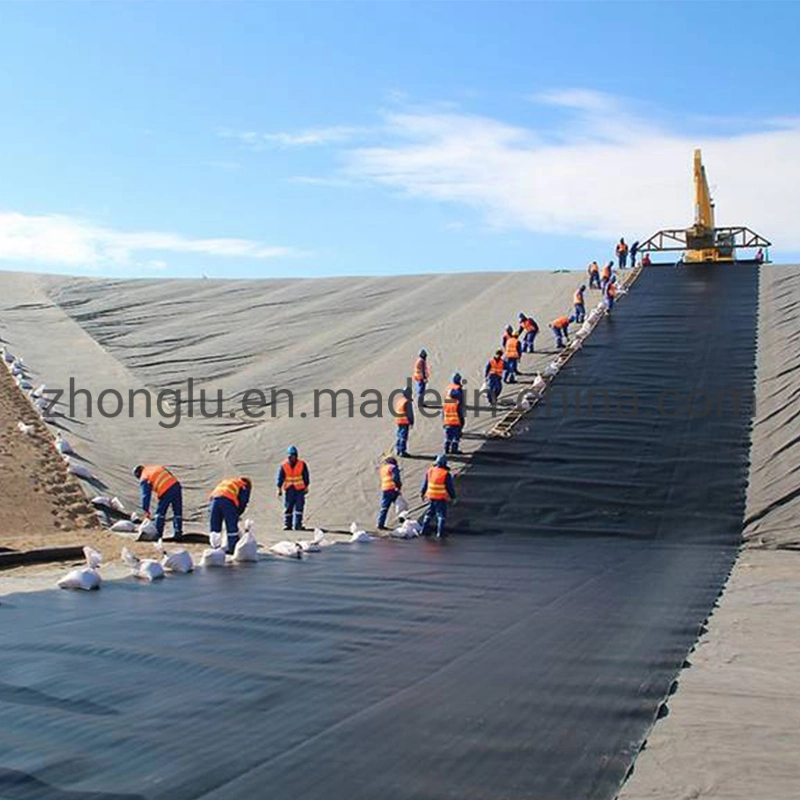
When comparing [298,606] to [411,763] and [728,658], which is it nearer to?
[728,658]

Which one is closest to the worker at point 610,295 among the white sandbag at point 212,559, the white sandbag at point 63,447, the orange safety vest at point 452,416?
the orange safety vest at point 452,416

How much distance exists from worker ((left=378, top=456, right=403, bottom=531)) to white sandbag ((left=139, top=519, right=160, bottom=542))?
11.2 feet

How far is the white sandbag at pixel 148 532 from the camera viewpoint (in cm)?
1396

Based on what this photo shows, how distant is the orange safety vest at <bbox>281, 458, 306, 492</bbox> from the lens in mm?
15391

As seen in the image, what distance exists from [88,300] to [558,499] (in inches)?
1039

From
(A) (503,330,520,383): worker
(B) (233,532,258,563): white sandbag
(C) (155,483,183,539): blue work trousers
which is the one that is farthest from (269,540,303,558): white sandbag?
(A) (503,330,520,383): worker

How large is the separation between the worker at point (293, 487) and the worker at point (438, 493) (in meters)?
1.85

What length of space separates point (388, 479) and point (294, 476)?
140 cm

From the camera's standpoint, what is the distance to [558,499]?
640 inches

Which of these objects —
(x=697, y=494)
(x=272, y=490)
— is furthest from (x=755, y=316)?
(x=272, y=490)

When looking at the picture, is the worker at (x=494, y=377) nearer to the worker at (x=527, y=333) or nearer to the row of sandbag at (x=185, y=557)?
the worker at (x=527, y=333)

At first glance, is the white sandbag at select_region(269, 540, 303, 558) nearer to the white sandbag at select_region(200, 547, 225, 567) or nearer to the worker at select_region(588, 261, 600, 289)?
the white sandbag at select_region(200, 547, 225, 567)

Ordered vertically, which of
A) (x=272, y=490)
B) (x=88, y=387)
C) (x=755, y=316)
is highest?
(x=755, y=316)

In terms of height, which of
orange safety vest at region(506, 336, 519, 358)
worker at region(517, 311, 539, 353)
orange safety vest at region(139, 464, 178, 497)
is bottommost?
orange safety vest at region(139, 464, 178, 497)
